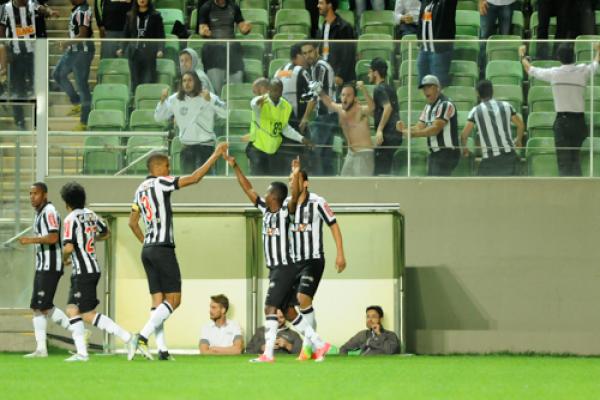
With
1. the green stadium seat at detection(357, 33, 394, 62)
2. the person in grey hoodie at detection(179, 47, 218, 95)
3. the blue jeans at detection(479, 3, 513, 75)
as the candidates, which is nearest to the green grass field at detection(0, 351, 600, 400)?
the person in grey hoodie at detection(179, 47, 218, 95)

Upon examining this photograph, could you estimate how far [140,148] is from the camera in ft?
57.7

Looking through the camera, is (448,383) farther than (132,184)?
No

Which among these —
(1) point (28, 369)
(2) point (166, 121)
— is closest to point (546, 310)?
(2) point (166, 121)

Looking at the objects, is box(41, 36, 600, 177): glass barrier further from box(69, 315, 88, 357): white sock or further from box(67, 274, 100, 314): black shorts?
box(69, 315, 88, 357): white sock

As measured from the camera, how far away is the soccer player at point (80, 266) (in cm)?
1466

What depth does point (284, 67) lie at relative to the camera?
17547 millimetres

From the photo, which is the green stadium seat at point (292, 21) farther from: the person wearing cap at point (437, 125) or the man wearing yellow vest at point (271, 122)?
the person wearing cap at point (437, 125)

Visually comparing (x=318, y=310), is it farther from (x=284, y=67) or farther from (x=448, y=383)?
(x=448, y=383)

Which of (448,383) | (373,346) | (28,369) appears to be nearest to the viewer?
(448,383)

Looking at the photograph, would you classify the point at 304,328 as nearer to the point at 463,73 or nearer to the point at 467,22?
the point at 463,73

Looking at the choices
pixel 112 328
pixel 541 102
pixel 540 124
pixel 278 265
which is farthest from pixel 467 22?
pixel 112 328

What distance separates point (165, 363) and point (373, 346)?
3581 millimetres

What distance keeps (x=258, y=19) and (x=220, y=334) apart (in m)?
6.22

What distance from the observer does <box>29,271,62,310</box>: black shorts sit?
601 inches
